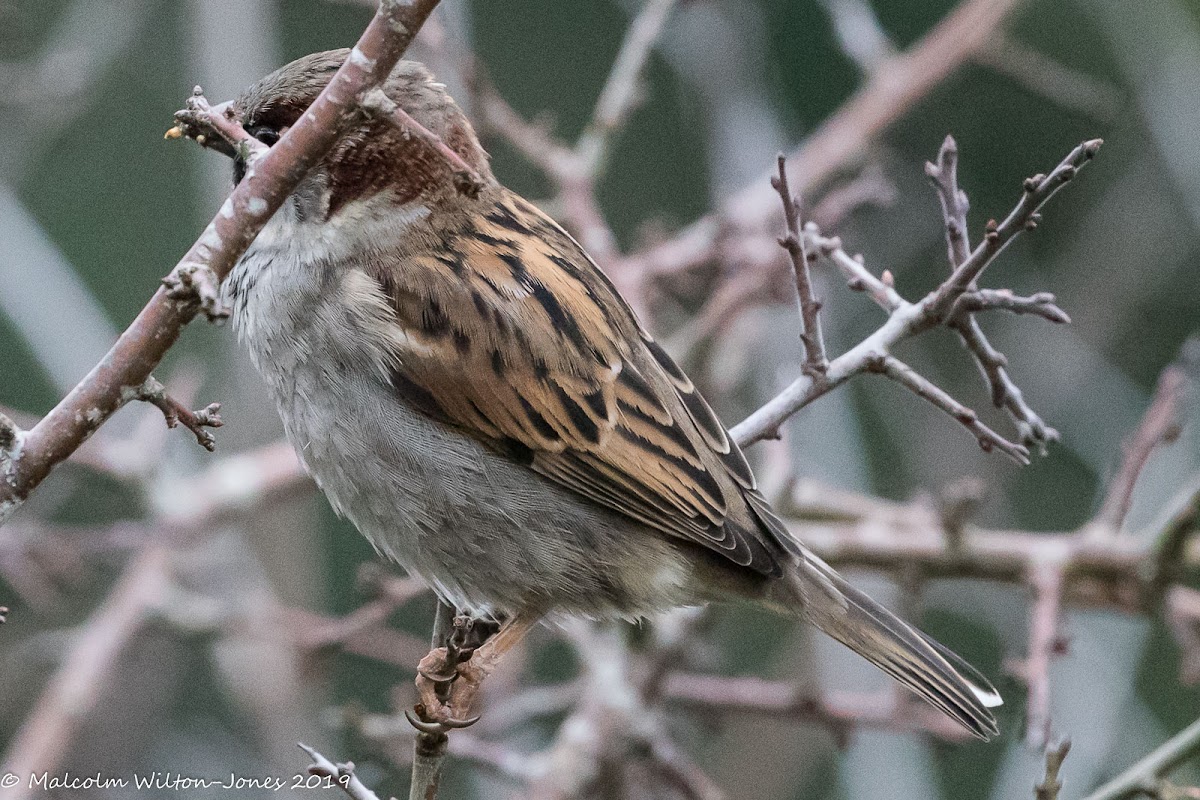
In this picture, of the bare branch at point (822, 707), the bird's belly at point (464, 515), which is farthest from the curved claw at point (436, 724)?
the bare branch at point (822, 707)

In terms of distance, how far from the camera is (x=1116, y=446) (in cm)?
554

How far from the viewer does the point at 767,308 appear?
5.34m

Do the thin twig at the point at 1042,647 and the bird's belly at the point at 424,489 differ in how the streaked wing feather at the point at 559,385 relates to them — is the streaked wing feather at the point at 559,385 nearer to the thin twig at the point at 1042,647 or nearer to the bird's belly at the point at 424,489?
the bird's belly at the point at 424,489

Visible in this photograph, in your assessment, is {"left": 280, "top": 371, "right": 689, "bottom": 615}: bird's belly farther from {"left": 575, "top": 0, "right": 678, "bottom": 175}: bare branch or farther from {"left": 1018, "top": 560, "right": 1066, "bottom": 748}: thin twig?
{"left": 575, "top": 0, "right": 678, "bottom": 175}: bare branch

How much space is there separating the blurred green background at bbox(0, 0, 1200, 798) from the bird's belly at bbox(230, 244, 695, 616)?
1.14 metres

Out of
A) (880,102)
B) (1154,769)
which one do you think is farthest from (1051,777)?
(880,102)

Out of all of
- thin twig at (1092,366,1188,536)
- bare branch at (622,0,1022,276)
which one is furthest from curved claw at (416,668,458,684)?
bare branch at (622,0,1022,276)

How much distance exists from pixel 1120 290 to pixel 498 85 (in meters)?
4.88

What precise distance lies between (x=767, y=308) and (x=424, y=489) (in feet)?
8.16

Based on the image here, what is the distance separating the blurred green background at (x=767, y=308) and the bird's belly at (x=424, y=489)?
3.75 ft

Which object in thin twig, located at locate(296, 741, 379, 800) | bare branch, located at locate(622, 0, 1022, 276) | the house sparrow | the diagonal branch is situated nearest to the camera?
the diagonal branch

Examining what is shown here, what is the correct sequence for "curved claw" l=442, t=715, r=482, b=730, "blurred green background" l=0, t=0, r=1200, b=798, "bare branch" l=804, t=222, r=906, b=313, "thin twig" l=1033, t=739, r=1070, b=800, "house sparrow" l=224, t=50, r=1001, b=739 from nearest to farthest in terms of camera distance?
1. "thin twig" l=1033, t=739, r=1070, b=800
2. "curved claw" l=442, t=715, r=482, b=730
3. "bare branch" l=804, t=222, r=906, b=313
4. "house sparrow" l=224, t=50, r=1001, b=739
5. "blurred green background" l=0, t=0, r=1200, b=798

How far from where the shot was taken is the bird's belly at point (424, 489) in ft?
10.4

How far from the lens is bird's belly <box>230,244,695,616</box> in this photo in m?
3.17
